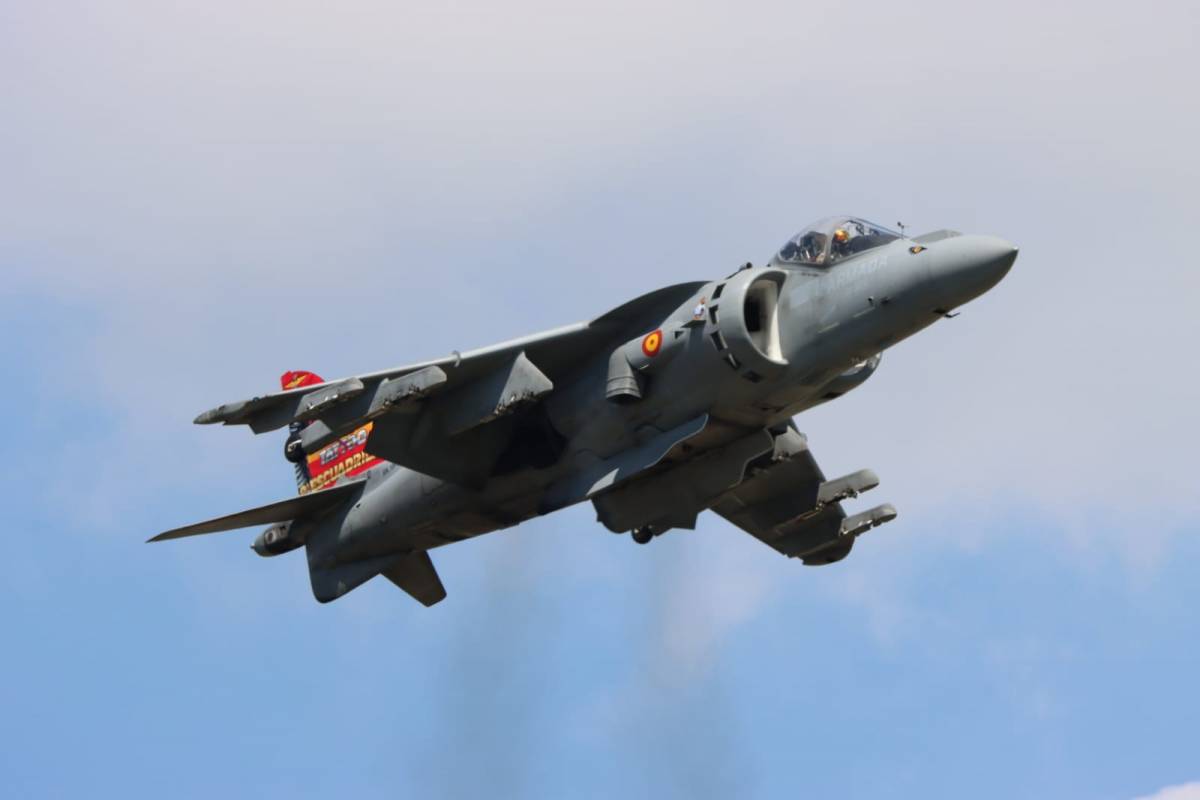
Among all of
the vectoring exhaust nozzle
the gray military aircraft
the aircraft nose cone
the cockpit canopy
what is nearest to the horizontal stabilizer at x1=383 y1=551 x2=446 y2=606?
the gray military aircraft

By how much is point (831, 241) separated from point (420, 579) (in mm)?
9192

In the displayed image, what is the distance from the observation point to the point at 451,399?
2884 centimetres

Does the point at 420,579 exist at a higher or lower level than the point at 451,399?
lower

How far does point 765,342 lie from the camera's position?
27344 mm

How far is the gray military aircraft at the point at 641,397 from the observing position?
1060 inches

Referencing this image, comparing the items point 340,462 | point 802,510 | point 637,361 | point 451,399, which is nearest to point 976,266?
point 637,361

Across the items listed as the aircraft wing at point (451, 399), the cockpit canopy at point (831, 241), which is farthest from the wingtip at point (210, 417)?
the cockpit canopy at point (831, 241)

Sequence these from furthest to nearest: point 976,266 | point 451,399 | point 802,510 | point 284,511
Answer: point 802,510
point 284,511
point 451,399
point 976,266

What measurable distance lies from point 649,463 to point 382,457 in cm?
401

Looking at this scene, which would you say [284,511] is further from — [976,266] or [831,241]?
[976,266]

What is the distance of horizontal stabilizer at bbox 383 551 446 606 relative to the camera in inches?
1273

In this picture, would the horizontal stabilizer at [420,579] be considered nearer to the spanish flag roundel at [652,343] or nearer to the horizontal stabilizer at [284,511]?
the horizontal stabilizer at [284,511]

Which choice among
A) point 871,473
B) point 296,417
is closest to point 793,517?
point 871,473

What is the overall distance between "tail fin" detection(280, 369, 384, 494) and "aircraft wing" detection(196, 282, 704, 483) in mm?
1927
